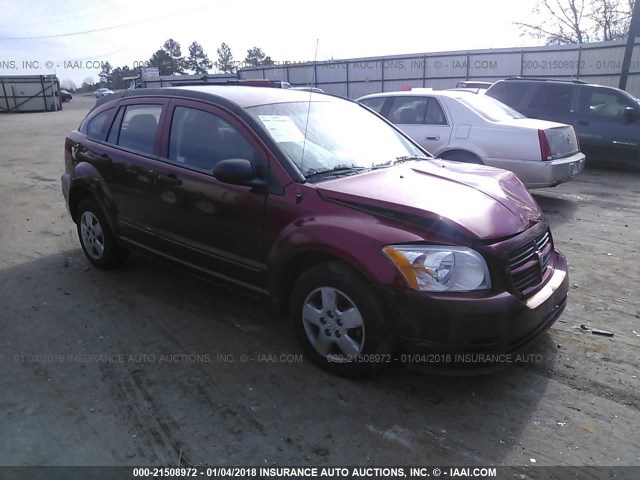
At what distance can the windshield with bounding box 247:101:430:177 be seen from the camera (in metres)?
3.53

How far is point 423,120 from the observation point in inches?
309

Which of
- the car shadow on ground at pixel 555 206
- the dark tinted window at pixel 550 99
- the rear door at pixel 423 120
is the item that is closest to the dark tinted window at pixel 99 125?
the rear door at pixel 423 120

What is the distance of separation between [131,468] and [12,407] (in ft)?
3.35

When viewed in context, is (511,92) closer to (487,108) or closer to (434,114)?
(487,108)

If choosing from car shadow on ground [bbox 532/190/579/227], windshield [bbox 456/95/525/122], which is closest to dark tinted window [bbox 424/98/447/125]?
windshield [bbox 456/95/525/122]

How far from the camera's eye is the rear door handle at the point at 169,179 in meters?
3.95

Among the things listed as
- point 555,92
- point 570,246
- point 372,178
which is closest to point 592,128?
point 555,92

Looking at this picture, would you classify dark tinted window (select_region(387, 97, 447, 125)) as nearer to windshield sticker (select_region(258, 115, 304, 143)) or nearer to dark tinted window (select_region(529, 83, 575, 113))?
dark tinted window (select_region(529, 83, 575, 113))

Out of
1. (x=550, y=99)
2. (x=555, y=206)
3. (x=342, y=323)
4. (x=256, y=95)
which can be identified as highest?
(x=256, y=95)

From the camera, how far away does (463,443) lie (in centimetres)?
265

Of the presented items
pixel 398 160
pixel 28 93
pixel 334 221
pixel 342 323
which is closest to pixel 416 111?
pixel 398 160

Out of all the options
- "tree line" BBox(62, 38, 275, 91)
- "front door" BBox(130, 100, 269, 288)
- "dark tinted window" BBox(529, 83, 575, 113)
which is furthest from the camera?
"tree line" BBox(62, 38, 275, 91)

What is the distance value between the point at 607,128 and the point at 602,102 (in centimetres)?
55

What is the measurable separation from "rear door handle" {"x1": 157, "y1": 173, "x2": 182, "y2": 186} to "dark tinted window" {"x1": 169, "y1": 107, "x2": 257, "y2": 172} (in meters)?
0.12
